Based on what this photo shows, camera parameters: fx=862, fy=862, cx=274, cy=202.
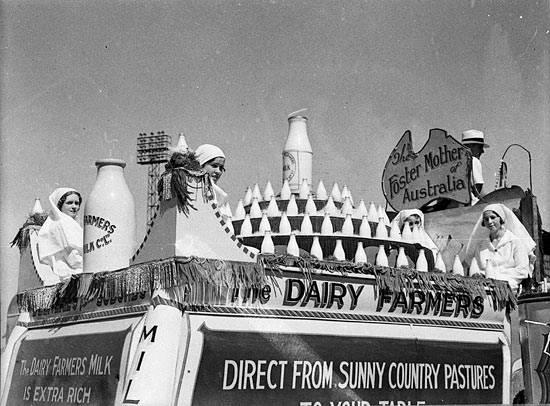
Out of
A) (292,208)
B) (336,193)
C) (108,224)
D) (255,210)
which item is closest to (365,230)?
(292,208)

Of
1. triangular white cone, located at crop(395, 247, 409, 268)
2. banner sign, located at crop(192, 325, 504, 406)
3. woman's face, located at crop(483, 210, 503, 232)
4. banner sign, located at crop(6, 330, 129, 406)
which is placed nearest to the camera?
banner sign, located at crop(192, 325, 504, 406)

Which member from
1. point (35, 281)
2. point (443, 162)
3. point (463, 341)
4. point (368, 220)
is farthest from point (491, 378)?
point (35, 281)

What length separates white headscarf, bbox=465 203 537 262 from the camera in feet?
31.9

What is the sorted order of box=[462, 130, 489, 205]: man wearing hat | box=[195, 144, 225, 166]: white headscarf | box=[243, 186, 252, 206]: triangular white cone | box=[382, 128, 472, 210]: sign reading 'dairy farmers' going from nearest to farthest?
box=[195, 144, 225, 166]: white headscarf < box=[243, 186, 252, 206]: triangular white cone < box=[382, 128, 472, 210]: sign reading 'dairy farmers' < box=[462, 130, 489, 205]: man wearing hat

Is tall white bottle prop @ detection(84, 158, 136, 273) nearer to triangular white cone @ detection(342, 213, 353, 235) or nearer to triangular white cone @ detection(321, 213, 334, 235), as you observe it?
triangular white cone @ detection(321, 213, 334, 235)

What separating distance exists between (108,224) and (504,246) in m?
4.56

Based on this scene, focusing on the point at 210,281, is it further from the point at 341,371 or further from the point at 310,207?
the point at 310,207

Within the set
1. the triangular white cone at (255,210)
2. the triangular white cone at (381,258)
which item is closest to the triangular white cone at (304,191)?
the triangular white cone at (255,210)

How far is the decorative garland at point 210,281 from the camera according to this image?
21.7 feet

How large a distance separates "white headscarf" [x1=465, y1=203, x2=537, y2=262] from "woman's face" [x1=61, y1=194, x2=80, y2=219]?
4.58m

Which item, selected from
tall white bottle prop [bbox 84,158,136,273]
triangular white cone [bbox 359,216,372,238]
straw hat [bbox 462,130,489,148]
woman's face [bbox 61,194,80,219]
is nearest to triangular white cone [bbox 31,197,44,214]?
woman's face [bbox 61,194,80,219]

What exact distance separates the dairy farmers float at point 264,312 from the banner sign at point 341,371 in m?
0.01

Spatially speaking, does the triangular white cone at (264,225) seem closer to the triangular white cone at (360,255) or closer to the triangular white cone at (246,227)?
the triangular white cone at (246,227)

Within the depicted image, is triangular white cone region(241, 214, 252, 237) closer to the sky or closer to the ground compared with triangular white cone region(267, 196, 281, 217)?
closer to the ground
